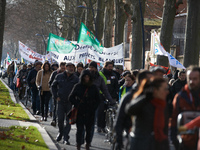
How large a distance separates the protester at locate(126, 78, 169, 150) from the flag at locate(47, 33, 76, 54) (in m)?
16.0

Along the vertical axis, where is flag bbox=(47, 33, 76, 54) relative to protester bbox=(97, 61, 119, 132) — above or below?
above

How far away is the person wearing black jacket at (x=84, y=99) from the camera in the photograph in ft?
29.4

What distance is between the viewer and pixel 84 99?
9.01m

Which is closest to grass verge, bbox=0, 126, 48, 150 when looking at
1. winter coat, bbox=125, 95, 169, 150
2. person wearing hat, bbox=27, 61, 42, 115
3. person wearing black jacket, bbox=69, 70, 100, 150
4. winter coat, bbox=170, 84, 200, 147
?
person wearing black jacket, bbox=69, 70, 100, 150

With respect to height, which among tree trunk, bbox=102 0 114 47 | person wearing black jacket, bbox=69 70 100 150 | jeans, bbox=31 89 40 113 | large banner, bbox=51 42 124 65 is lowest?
jeans, bbox=31 89 40 113

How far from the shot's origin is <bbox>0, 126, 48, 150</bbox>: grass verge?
9.14 meters

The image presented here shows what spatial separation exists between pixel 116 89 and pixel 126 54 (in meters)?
47.5

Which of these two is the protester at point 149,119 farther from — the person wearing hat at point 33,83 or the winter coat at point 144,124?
the person wearing hat at point 33,83

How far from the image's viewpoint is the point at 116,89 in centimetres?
1257

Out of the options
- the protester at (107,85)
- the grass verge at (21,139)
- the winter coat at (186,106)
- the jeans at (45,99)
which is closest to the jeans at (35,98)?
the jeans at (45,99)

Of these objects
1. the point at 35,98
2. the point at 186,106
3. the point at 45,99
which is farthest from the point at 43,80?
the point at 186,106

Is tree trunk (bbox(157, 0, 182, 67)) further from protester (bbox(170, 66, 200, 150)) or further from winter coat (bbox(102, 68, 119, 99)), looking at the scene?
protester (bbox(170, 66, 200, 150))

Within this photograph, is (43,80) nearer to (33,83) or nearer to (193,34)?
(33,83)

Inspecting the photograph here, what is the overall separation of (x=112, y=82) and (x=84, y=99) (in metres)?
3.50
